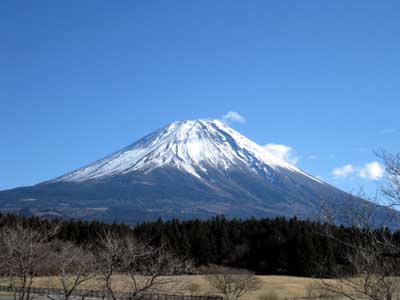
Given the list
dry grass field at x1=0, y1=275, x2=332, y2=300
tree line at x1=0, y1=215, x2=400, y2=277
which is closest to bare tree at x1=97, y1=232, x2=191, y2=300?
dry grass field at x1=0, y1=275, x2=332, y2=300

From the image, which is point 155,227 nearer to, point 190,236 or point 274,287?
point 190,236

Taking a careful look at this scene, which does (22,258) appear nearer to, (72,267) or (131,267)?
(131,267)

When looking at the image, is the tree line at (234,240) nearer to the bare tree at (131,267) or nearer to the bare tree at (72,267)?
the bare tree at (131,267)

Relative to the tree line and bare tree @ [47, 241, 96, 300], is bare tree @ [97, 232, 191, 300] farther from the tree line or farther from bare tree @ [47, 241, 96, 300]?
the tree line

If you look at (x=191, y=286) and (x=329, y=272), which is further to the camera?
(x=329, y=272)

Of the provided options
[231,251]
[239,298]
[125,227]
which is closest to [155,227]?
[125,227]

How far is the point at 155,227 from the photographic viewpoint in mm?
79000

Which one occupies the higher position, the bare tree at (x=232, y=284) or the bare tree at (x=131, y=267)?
the bare tree at (x=131, y=267)

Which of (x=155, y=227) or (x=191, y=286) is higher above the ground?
(x=155, y=227)

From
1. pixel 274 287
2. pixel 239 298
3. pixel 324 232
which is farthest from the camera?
pixel 274 287

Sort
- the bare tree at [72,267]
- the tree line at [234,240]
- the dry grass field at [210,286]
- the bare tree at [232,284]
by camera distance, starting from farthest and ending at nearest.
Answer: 1. the tree line at [234,240]
2. the dry grass field at [210,286]
3. the bare tree at [232,284]
4. the bare tree at [72,267]

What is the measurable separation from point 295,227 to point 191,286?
29.7 meters

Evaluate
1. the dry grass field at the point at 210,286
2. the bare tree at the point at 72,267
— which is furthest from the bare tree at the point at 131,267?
the dry grass field at the point at 210,286

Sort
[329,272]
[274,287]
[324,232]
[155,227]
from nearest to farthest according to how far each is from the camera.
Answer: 1. [324,232]
2. [274,287]
3. [329,272]
4. [155,227]
